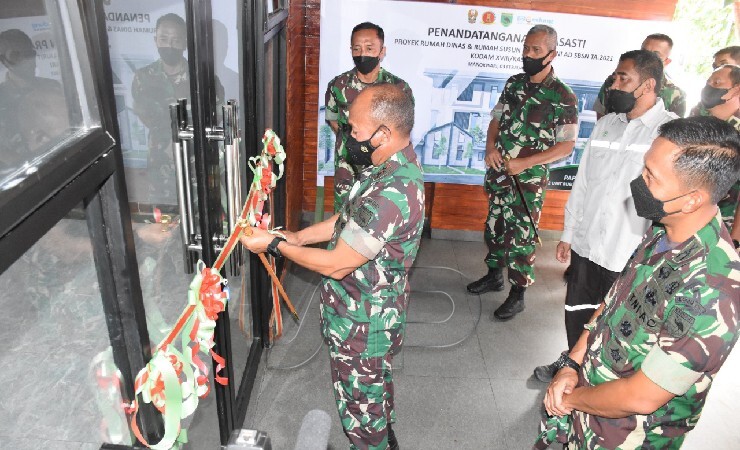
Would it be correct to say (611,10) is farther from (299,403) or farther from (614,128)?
(299,403)

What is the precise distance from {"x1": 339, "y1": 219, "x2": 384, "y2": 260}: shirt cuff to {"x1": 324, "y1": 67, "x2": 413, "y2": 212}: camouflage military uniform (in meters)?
1.66

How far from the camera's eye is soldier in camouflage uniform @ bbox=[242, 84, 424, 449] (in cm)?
189

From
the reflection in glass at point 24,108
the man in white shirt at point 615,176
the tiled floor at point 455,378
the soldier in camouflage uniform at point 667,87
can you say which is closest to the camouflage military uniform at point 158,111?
the reflection in glass at point 24,108

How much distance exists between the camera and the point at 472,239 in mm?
4754

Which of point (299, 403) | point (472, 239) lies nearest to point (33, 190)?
point (299, 403)

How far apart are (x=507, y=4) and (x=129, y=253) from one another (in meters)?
3.60

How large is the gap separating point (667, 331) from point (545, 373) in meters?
1.81

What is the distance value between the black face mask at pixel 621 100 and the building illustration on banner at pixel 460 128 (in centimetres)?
170

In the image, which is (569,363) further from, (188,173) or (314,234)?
(188,173)

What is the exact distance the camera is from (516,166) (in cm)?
346

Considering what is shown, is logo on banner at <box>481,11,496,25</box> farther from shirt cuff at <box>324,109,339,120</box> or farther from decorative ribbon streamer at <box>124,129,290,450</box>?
decorative ribbon streamer at <box>124,129,290,450</box>

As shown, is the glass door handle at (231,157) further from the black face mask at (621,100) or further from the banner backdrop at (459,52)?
the banner backdrop at (459,52)

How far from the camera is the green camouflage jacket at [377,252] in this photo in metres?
1.88

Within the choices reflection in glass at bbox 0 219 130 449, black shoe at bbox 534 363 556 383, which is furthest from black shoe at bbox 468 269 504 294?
reflection in glass at bbox 0 219 130 449
